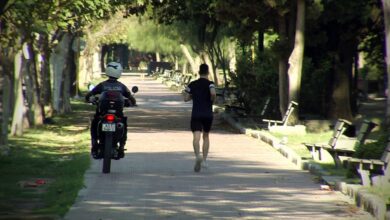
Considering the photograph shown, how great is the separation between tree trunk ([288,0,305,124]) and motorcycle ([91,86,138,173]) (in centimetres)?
1119

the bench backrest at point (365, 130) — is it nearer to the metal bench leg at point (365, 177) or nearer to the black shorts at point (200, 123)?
the metal bench leg at point (365, 177)

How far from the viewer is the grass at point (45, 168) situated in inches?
494

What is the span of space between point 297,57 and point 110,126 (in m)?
11.9

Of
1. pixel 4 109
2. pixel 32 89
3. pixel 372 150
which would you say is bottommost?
pixel 32 89

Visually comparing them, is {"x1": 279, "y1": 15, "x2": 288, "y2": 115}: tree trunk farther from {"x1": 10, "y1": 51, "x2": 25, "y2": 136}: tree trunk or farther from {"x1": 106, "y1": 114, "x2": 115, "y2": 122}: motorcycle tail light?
{"x1": 106, "y1": 114, "x2": 115, "y2": 122}: motorcycle tail light

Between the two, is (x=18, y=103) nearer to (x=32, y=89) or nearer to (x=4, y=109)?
(x=32, y=89)

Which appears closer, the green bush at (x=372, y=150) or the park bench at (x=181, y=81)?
the green bush at (x=372, y=150)

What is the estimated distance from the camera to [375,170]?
13.4 m

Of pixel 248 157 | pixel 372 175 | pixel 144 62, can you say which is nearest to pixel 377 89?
pixel 248 157

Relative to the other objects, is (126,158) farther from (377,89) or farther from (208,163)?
(377,89)

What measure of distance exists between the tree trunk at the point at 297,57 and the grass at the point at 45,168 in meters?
5.55

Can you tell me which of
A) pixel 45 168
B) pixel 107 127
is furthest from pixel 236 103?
pixel 107 127

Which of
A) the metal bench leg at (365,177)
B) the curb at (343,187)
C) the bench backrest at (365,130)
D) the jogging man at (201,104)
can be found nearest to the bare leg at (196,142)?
the jogging man at (201,104)

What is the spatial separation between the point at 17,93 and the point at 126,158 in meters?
9.24
